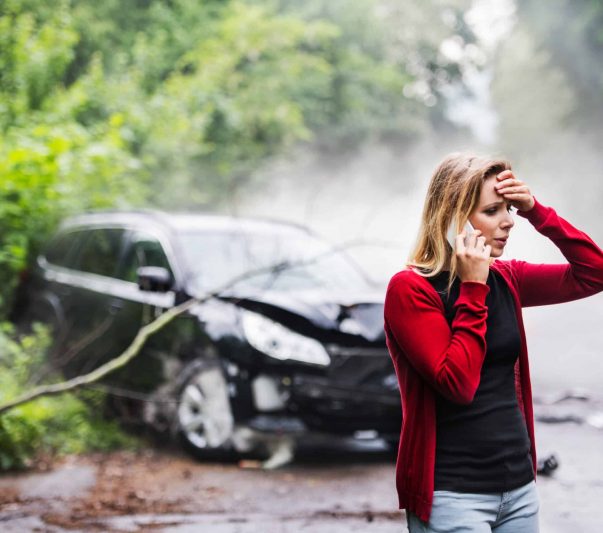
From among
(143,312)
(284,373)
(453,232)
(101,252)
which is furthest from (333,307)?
(453,232)

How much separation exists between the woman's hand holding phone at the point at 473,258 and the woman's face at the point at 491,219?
0.07 meters

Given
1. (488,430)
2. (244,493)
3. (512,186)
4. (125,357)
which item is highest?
(512,186)

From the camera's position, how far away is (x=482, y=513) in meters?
2.28

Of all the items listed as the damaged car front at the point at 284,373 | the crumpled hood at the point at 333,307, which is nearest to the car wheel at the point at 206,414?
the damaged car front at the point at 284,373

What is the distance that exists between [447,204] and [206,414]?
397 centimetres

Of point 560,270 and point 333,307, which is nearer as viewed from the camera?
point 560,270

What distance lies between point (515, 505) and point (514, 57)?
Result: 30.4 meters

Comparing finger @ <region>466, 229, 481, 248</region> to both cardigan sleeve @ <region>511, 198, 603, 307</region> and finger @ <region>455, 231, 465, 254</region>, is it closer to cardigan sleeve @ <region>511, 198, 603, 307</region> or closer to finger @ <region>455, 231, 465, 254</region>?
finger @ <region>455, 231, 465, 254</region>

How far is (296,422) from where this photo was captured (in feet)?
18.7

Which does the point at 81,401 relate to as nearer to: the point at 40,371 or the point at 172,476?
the point at 40,371

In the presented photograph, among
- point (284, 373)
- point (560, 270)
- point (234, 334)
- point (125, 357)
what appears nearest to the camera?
point (560, 270)

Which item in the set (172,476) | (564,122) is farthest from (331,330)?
(564,122)

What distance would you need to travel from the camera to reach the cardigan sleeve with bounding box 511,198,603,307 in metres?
2.65

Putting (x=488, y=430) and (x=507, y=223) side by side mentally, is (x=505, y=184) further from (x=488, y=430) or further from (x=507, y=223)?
(x=488, y=430)
